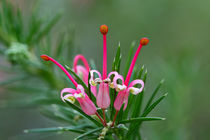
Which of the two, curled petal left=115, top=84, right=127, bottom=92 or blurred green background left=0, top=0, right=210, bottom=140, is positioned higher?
blurred green background left=0, top=0, right=210, bottom=140

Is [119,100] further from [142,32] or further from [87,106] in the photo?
[142,32]

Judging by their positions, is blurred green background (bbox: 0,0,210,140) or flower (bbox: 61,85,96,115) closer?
flower (bbox: 61,85,96,115)

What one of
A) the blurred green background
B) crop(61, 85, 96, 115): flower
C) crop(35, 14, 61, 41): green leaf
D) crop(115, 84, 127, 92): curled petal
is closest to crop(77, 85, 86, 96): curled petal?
crop(61, 85, 96, 115): flower

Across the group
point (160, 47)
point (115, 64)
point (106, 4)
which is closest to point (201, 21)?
point (160, 47)

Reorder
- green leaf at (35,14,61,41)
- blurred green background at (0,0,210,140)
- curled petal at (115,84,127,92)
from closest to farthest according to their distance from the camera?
curled petal at (115,84,127,92) → green leaf at (35,14,61,41) → blurred green background at (0,0,210,140)

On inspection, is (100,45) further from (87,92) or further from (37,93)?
(87,92)

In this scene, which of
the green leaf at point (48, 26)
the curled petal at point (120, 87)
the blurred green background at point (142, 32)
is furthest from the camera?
the blurred green background at point (142, 32)

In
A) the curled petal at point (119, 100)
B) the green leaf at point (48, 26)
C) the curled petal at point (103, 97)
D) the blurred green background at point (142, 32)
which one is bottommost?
the curled petal at point (119, 100)

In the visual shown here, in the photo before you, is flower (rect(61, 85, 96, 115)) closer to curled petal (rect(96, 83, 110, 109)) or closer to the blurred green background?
curled petal (rect(96, 83, 110, 109))

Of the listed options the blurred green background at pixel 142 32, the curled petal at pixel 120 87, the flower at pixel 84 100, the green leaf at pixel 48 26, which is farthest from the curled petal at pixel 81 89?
the blurred green background at pixel 142 32

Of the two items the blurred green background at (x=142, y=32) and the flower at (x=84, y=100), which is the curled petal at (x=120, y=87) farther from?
the blurred green background at (x=142, y=32)

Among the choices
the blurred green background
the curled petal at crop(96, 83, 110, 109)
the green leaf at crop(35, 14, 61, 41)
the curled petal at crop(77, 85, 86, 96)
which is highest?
the blurred green background

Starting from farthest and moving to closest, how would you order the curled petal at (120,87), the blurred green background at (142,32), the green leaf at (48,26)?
the blurred green background at (142,32), the green leaf at (48,26), the curled petal at (120,87)
